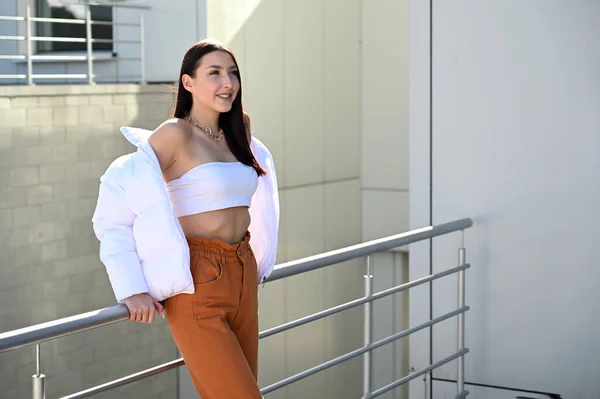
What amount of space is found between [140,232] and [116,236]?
0.15 ft

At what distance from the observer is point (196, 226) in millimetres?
1897

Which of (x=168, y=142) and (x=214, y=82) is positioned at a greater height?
(x=214, y=82)

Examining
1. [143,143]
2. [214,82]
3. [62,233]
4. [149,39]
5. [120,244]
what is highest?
[149,39]

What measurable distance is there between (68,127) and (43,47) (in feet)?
4.97

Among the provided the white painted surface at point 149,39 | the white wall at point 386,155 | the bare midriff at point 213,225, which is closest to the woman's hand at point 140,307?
the bare midriff at point 213,225

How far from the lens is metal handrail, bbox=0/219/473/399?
5.66 ft

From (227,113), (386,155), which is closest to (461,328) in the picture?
(227,113)

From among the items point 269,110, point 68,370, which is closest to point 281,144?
point 269,110

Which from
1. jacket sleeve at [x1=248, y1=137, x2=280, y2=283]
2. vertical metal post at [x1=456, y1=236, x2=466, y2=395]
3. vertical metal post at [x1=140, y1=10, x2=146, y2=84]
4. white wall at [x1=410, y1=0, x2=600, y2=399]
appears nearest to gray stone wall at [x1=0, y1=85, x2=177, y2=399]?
vertical metal post at [x1=140, y1=10, x2=146, y2=84]

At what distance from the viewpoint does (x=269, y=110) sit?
5.98 m

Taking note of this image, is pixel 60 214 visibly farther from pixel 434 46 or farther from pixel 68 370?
pixel 434 46

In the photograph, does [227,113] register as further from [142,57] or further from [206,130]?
[142,57]

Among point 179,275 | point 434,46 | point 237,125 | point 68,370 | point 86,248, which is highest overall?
point 434,46

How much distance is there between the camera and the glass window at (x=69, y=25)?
263 inches
